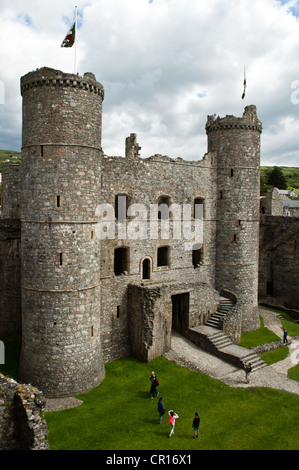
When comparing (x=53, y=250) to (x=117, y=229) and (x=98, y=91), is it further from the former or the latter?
(x=98, y=91)

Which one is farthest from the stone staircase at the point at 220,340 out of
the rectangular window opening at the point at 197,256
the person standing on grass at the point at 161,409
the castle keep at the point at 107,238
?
the person standing on grass at the point at 161,409

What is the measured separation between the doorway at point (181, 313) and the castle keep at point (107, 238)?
2.5 inches

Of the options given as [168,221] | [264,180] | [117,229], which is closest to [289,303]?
[168,221]

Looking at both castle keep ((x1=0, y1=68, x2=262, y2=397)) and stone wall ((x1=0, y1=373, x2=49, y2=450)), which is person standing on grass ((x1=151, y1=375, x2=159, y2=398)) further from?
stone wall ((x1=0, y1=373, x2=49, y2=450))

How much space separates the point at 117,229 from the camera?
779 inches

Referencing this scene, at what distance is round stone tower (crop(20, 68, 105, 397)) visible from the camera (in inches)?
608

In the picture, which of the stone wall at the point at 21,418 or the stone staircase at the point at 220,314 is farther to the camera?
the stone staircase at the point at 220,314

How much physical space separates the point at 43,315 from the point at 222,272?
45.2 feet

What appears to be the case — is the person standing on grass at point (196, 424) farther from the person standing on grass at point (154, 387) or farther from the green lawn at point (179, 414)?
the person standing on grass at point (154, 387)

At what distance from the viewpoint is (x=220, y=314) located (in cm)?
2309

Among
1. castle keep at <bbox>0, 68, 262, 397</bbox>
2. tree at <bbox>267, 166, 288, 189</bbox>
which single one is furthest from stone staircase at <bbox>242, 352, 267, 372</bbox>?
tree at <bbox>267, 166, 288, 189</bbox>

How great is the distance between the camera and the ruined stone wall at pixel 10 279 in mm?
20625

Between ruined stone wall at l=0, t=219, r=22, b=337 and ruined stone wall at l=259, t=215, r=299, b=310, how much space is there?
21.0m

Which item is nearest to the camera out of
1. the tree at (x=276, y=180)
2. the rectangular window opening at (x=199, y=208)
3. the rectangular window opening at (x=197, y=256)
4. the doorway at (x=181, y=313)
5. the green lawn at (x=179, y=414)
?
the green lawn at (x=179, y=414)
